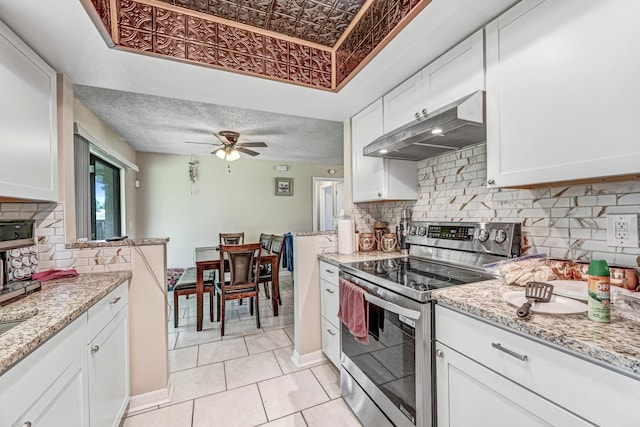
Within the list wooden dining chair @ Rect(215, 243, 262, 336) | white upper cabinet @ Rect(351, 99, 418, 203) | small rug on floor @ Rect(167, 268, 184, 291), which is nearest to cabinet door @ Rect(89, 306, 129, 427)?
wooden dining chair @ Rect(215, 243, 262, 336)

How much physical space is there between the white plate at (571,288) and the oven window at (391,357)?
1.91 ft

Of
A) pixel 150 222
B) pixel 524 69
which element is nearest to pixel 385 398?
pixel 524 69

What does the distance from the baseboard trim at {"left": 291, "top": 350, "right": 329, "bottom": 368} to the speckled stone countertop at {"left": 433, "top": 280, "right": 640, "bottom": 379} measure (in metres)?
1.53

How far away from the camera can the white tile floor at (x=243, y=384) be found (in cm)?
164

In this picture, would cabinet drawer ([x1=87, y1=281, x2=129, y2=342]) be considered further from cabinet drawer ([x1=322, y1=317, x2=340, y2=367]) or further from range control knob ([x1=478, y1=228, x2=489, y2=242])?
range control knob ([x1=478, y1=228, x2=489, y2=242])

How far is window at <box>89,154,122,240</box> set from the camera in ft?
10.1

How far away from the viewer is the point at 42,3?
1108 mm

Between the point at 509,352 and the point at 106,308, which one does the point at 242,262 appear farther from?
the point at 509,352

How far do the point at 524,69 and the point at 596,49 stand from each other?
9.0 inches

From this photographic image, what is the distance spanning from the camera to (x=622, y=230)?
108 centimetres

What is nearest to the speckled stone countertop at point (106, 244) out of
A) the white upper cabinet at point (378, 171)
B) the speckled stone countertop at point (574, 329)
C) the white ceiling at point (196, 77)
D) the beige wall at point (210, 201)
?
the white ceiling at point (196, 77)

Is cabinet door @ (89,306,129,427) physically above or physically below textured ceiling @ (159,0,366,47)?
below

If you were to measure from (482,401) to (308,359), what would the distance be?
5.06 feet

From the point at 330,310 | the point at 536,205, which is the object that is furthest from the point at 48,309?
the point at 536,205
